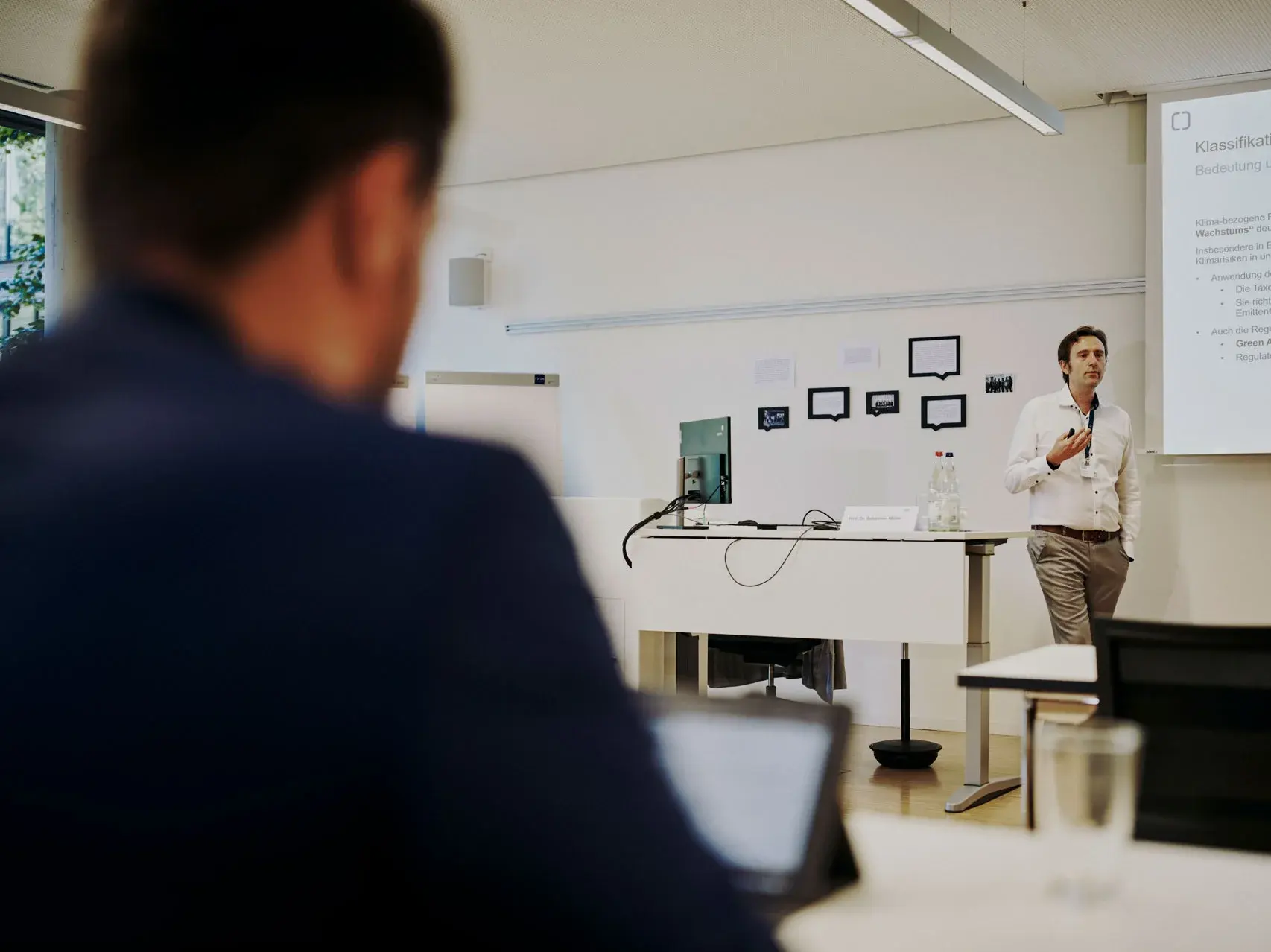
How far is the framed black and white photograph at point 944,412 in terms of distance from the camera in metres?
6.17

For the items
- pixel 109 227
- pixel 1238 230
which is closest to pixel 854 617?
pixel 1238 230

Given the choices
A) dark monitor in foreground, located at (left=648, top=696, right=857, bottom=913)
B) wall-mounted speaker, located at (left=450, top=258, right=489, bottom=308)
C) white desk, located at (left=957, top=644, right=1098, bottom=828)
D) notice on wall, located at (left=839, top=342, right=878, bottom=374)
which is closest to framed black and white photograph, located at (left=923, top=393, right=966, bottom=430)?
notice on wall, located at (left=839, top=342, right=878, bottom=374)

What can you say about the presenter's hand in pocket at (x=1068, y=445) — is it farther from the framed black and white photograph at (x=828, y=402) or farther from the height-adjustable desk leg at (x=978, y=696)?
the framed black and white photograph at (x=828, y=402)

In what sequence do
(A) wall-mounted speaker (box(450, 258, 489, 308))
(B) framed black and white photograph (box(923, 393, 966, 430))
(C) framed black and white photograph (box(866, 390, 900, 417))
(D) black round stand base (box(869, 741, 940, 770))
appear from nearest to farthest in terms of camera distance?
(D) black round stand base (box(869, 741, 940, 770)), (B) framed black and white photograph (box(923, 393, 966, 430)), (C) framed black and white photograph (box(866, 390, 900, 417)), (A) wall-mounted speaker (box(450, 258, 489, 308))

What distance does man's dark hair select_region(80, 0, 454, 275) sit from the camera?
403 mm

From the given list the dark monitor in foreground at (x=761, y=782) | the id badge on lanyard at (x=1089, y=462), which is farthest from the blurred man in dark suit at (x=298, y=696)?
the id badge on lanyard at (x=1089, y=462)

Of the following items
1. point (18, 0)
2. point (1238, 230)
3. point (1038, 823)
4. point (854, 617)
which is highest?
point (18, 0)

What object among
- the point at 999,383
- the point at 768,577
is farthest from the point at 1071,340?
the point at 768,577

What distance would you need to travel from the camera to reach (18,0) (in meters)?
4.95

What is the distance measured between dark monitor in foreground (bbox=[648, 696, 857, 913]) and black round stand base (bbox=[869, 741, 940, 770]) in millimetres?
4804

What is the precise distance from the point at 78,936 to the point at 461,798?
0.11 metres

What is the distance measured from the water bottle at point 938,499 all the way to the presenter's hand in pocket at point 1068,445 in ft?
1.32

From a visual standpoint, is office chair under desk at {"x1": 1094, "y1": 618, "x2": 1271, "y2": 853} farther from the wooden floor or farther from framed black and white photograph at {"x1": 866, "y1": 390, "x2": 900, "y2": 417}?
framed black and white photograph at {"x1": 866, "y1": 390, "x2": 900, "y2": 417}

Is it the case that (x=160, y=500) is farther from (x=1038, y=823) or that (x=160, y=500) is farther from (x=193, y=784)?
(x=1038, y=823)
